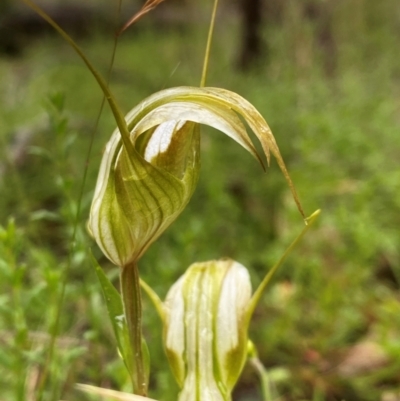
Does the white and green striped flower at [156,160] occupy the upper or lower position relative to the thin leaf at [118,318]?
upper

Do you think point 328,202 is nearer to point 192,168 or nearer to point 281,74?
point 281,74

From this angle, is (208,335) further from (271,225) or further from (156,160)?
(271,225)

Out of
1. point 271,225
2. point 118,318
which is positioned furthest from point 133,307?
point 271,225

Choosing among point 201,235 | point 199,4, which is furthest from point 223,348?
point 199,4

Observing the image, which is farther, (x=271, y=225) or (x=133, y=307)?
(x=271, y=225)

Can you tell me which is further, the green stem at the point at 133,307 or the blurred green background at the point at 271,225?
the blurred green background at the point at 271,225
